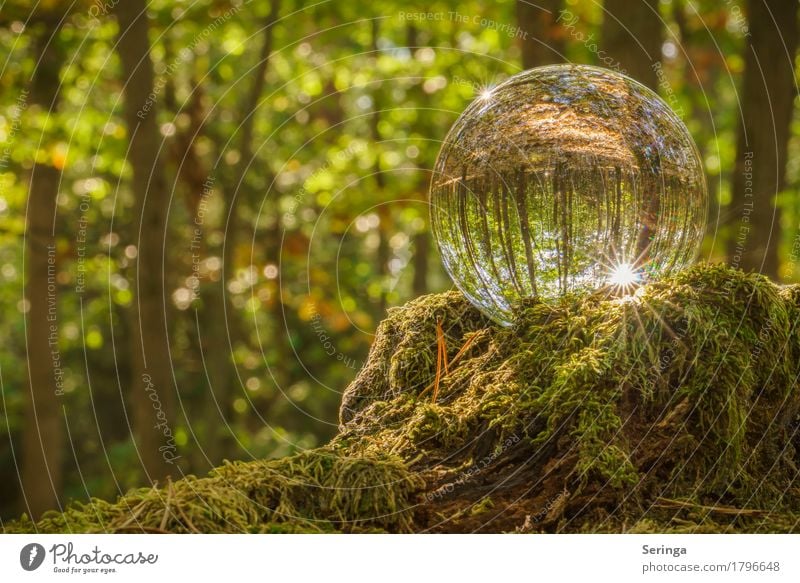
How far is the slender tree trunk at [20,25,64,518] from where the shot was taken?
32.6ft

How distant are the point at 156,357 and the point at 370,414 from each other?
6.39 m

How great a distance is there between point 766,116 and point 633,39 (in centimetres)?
309

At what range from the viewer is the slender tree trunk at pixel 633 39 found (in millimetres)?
6902

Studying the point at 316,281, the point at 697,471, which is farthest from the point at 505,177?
the point at 316,281

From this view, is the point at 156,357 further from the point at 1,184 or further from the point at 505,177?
the point at 505,177

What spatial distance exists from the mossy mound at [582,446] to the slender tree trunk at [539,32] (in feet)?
21.2

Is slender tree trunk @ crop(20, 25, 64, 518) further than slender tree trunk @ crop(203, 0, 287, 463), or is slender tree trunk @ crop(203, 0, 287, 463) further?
slender tree trunk @ crop(203, 0, 287, 463)

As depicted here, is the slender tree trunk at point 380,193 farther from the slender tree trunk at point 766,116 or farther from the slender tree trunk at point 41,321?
the slender tree trunk at point 766,116

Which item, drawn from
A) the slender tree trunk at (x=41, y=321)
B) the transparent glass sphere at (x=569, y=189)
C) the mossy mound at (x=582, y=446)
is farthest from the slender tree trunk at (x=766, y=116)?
the slender tree trunk at (x=41, y=321)

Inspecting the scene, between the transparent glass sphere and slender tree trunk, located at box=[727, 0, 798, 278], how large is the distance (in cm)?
608

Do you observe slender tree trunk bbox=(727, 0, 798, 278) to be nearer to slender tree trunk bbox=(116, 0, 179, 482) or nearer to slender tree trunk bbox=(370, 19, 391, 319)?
slender tree trunk bbox=(370, 19, 391, 319)

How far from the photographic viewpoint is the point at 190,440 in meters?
14.1
